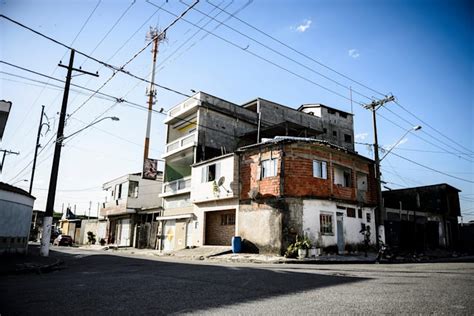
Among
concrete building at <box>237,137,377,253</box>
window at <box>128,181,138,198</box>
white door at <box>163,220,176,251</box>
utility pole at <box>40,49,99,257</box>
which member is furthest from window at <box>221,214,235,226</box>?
window at <box>128,181,138,198</box>

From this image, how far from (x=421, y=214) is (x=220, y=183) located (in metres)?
22.3

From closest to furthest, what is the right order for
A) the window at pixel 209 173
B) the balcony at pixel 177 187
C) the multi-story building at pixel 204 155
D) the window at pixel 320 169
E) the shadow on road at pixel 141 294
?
the shadow on road at pixel 141 294
the window at pixel 320 169
the multi-story building at pixel 204 155
the window at pixel 209 173
the balcony at pixel 177 187

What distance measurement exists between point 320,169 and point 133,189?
22.2 meters

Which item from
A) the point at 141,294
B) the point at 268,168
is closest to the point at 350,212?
the point at 268,168

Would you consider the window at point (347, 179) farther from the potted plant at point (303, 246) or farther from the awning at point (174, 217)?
the awning at point (174, 217)

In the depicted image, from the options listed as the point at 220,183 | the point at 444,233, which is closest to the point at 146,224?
the point at 220,183

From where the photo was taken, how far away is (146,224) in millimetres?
31891

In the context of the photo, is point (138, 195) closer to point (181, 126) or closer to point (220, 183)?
point (181, 126)

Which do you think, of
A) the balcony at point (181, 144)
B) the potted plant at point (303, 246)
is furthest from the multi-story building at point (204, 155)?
the potted plant at point (303, 246)

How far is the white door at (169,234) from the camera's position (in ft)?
89.8

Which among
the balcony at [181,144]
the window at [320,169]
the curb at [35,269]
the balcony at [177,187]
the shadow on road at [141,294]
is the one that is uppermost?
the balcony at [181,144]

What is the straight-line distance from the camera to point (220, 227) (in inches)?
948

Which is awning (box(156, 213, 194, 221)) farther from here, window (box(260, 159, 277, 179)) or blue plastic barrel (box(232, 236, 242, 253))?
window (box(260, 159, 277, 179))

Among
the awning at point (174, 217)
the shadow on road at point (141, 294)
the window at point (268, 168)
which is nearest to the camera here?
the shadow on road at point (141, 294)
